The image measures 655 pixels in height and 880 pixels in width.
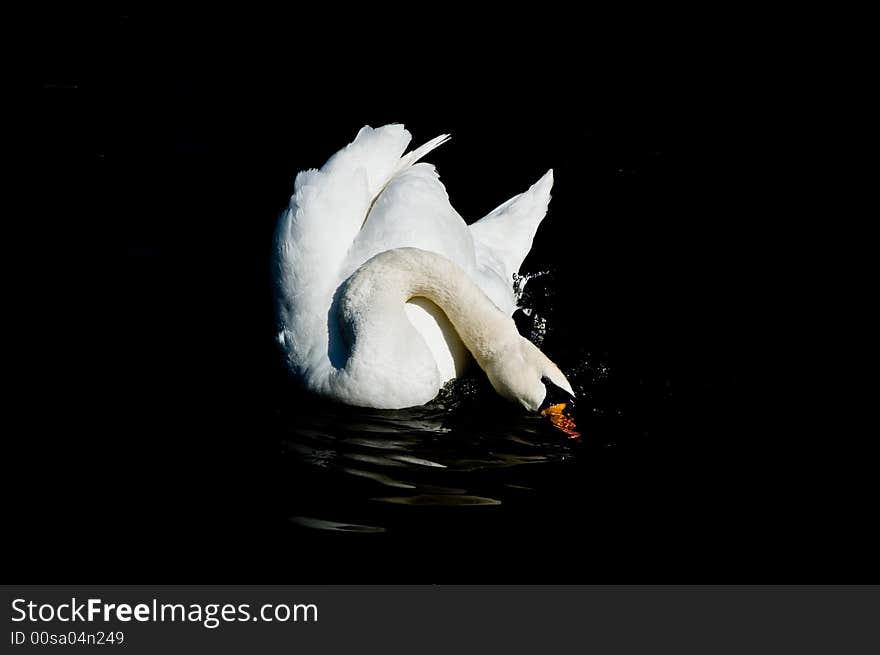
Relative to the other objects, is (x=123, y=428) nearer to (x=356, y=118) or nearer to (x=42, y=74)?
(x=356, y=118)

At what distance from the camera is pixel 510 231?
7.64 m

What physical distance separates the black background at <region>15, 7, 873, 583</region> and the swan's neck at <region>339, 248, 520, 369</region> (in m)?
0.79

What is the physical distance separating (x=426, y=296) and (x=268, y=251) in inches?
114

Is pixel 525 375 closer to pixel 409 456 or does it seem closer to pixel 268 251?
pixel 409 456

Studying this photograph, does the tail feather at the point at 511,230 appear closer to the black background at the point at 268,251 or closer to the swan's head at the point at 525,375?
the black background at the point at 268,251

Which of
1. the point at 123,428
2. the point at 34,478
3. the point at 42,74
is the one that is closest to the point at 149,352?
the point at 123,428

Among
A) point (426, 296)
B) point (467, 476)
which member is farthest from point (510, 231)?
point (467, 476)

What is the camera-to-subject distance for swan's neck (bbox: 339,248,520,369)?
219 inches

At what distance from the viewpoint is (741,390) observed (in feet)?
19.9

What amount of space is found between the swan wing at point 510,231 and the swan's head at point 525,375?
134 centimetres

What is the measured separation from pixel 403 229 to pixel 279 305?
0.85 m

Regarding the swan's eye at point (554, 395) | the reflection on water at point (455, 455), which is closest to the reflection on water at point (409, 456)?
the reflection on water at point (455, 455)

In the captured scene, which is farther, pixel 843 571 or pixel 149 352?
pixel 149 352

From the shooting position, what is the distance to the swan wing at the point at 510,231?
23.8ft
